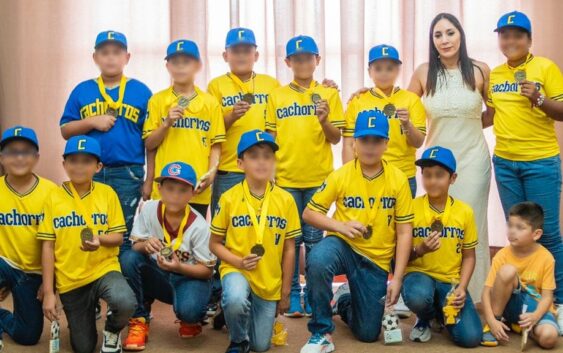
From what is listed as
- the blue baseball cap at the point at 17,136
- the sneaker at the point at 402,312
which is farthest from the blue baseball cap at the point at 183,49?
the sneaker at the point at 402,312

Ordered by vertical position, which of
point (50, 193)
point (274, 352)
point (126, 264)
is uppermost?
point (50, 193)

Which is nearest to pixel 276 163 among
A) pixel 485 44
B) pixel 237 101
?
pixel 237 101

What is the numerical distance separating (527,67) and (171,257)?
2.38 m

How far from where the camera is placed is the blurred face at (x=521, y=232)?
4.28 metres

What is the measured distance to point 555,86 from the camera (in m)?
4.56

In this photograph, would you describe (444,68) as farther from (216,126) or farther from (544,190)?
(216,126)

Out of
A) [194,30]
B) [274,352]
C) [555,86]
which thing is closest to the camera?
[274,352]

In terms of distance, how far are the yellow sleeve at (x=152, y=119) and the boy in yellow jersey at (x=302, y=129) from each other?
0.66 meters

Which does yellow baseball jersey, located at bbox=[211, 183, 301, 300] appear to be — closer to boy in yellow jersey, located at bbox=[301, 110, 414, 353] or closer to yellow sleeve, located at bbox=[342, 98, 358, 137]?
boy in yellow jersey, located at bbox=[301, 110, 414, 353]

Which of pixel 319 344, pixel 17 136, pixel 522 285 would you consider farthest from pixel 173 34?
pixel 522 285

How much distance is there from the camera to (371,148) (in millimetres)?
4164

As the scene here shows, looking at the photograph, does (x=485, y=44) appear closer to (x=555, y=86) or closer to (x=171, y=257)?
(x=555, y=86)

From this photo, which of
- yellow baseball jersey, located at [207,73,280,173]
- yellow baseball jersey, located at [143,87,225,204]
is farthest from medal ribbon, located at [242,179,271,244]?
yellow baseball jersey, located at [207,73,280,173]

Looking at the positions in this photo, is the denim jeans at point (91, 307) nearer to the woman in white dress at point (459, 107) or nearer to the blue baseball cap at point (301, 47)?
the blue baseball cap at point (301, 47)
